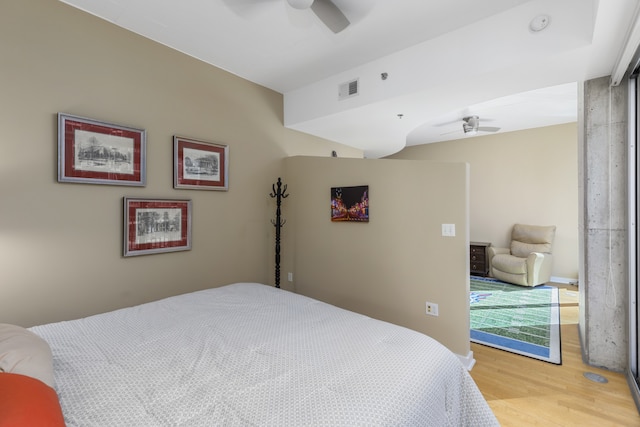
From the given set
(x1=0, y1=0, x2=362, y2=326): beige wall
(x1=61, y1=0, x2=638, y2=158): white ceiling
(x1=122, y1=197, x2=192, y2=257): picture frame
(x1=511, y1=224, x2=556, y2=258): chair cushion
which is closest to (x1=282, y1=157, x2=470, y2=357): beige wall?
(x1=61, y1=0, x2=638, y2=158): white ceiling

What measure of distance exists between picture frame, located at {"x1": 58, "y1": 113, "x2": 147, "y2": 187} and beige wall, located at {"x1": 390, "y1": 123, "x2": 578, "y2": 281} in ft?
19.1

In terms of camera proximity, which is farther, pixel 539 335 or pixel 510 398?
pixel 539 335

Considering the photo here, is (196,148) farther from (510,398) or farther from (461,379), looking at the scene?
(510,398)

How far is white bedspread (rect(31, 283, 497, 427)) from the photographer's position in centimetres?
93

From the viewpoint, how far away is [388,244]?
2947 mm

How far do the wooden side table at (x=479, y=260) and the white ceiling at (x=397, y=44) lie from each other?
3.34m

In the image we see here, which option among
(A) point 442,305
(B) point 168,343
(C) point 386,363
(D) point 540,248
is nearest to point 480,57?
(A) point 442,305

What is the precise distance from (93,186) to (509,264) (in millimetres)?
5593

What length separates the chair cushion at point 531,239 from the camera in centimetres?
509

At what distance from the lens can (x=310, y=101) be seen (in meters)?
3.31

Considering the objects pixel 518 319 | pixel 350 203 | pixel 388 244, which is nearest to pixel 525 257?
pixel 518 319

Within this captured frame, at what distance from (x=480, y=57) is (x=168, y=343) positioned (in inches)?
106

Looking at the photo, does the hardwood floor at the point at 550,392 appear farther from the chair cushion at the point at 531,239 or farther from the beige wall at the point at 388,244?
the chair cushion at the point at 531,239

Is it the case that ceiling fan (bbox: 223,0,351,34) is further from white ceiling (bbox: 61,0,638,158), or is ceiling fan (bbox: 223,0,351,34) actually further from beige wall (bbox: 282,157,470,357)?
beige wall (bbox: 282,157,470,357)
